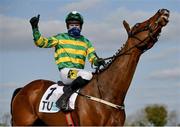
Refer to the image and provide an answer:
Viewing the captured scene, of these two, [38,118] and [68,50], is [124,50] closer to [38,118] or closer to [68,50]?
[68,50]

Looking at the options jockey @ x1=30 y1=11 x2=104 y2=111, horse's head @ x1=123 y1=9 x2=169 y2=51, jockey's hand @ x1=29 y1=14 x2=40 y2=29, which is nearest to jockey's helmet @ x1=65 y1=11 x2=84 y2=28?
jockey @ x1=30 y1=11 x2=104 y2=111

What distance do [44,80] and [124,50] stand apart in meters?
2.07

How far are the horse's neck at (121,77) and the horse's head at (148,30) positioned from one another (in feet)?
0.45

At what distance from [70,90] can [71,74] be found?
13.9 inches

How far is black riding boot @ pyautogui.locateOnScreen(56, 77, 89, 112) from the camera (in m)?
9.38

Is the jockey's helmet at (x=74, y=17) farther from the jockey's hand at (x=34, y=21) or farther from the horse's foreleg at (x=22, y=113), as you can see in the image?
the horse's foreleg at (x=22, y=113)

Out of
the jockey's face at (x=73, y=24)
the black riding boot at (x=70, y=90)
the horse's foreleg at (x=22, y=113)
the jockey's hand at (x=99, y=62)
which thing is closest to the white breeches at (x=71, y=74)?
the black riding boot at (x=70, y=90)

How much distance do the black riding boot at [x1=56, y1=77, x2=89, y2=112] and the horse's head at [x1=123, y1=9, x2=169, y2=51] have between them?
4.04 feet

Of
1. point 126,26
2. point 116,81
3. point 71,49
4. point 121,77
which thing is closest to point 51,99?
point 71,49

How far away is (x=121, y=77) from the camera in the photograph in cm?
923

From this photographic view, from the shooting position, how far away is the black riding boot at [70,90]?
938 centimetres

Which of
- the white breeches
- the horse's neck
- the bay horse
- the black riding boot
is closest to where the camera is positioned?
the bay horse

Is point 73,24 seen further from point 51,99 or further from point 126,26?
point 51,99

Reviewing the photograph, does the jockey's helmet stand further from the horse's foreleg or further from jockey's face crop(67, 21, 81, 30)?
the horse's foreleg
